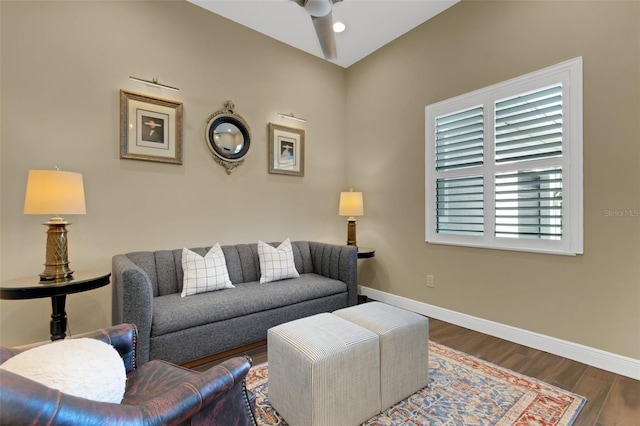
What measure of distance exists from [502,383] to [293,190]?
2.91 m

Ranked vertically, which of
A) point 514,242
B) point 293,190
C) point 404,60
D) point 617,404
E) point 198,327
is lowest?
point 617,404

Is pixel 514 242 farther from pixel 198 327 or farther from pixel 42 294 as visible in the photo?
pixel 42 294

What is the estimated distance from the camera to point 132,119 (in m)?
2.81

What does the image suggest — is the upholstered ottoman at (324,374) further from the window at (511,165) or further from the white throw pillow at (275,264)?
the window at (511,165)

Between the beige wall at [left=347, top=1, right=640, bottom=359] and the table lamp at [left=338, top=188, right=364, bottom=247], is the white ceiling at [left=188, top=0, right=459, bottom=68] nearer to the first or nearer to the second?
the beige wall at [left=347, top=1, right=640, bottom=359]

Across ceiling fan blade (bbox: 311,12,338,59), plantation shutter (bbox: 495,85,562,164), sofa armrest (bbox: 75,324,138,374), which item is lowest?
sofa armrest (bbox: 75,324,138,374)

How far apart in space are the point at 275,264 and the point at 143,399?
1971 millimetres

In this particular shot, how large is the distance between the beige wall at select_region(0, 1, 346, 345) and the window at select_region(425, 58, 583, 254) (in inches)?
70.1

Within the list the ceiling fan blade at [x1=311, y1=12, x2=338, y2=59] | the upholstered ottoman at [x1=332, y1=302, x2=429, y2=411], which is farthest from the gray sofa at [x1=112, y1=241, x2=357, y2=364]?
the ceiling fan blade at [x1=311, y1=12, x2=338, y2=59]

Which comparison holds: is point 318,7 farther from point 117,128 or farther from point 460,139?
point 117,128

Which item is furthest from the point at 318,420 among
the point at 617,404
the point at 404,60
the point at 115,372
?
the point at 404,60

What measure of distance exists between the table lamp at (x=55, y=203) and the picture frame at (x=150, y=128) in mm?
721

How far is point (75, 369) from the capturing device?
0.85m

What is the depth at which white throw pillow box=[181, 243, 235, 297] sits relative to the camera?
2.60m
